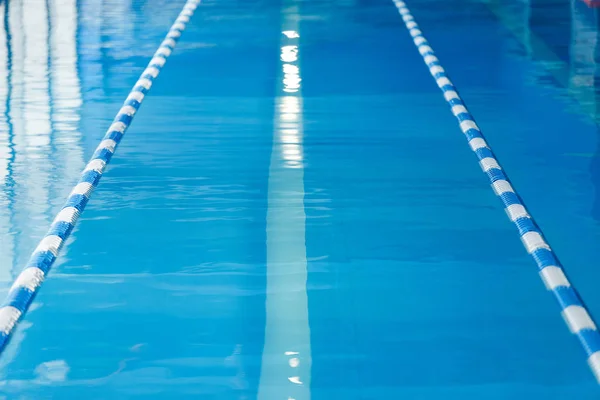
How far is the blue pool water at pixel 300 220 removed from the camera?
7.98 ft

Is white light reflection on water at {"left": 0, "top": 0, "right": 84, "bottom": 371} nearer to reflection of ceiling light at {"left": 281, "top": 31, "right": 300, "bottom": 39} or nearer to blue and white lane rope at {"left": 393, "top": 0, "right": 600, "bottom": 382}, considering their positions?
reflection of ceiling light at {"left": 281, "top": 31, "right": 300, "bottom": 39}

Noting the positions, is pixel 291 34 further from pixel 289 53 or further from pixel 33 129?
pixel 33 129

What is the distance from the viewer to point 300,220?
3318 mm

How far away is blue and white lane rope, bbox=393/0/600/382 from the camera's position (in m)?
2.52

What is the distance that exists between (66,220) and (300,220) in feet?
2.76

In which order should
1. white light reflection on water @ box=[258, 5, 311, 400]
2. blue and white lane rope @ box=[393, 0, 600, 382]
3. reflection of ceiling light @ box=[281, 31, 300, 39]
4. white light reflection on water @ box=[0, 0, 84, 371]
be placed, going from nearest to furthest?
white light reflection on water @ box=[258, 5, 311, 400] < blue and white lane rope @ box=[393, 0, 600, 382] < white light reflection on water @ box=[0, 0, 84, 371] < reflection of ceiling light @ box=[281, 31, 300, 39]

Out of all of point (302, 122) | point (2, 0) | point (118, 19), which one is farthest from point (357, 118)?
point (2, 0)

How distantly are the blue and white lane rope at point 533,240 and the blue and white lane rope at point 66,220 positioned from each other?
158cm

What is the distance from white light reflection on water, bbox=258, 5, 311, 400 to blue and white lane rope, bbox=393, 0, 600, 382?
75 cm

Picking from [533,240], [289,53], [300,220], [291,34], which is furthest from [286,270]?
[291,34]

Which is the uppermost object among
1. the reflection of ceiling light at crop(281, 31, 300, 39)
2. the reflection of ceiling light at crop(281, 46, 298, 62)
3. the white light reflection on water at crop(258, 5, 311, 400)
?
the reflection of ceiling light at crop(281, 31, 300, 39)

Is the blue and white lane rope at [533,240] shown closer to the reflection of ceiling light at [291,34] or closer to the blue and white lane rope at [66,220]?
the reflection of ceiling light at [291,34]

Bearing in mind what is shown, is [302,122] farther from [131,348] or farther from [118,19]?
[118,19]

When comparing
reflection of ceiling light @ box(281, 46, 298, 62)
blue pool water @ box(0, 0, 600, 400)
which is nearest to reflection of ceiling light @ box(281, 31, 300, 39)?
blue pool water @ box(0, 0, 600, 400)
